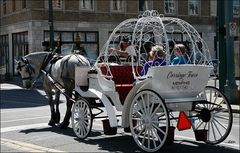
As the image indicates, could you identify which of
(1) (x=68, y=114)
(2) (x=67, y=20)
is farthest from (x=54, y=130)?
(2) (x=67, y=20)

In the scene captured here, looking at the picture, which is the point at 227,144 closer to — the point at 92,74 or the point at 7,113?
the point at 92,74

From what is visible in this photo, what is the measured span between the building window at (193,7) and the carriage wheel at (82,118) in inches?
1494

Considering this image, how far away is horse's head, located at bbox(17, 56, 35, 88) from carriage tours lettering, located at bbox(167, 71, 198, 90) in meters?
5.19

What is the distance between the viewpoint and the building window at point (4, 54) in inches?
1757

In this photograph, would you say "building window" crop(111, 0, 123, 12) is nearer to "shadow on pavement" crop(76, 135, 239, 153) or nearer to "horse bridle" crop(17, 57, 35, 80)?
"horse bridle" crop(17, 57, 35, 80)

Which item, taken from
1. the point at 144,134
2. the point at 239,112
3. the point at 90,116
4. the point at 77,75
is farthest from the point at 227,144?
the point at 239,112

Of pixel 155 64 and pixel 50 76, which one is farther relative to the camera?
pixel 50 76

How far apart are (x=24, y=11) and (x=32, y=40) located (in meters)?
2.98

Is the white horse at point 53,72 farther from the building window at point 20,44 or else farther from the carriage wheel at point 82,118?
the building window at point 20,44

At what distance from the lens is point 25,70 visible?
41.3ft

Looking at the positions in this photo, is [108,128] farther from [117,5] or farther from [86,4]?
[117,5]

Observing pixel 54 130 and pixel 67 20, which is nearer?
pixel 54 130

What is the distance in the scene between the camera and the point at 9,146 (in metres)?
10.0

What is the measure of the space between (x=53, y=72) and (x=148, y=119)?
439 centimetres
